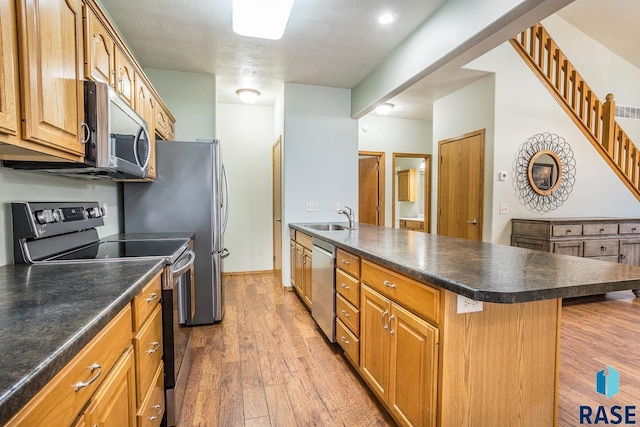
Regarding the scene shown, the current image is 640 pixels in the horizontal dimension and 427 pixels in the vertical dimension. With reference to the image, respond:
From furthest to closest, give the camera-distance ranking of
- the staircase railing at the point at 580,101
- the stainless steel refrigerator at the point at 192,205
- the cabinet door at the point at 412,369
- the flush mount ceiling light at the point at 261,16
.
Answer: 1. the staircase railing at the point at 580,101
2. the stainless steel refrigerator at the point at 192,205
3. the flush mount ceiling light at the point at 261,16
4. the cabinet door at the point at 412,369

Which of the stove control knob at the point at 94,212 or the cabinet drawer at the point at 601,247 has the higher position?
the stove control knob at the point at 94,212

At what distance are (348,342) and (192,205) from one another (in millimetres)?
1789

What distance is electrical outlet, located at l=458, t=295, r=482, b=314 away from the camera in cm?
125

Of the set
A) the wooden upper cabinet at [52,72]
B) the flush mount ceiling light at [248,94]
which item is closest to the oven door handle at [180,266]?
the wooden upper cabinet at [52,72]

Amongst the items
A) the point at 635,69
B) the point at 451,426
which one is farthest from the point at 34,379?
the point at 635,69

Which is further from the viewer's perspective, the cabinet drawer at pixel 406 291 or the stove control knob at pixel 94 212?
the stove control knob at pixel 94 212

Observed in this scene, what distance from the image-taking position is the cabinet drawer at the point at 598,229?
371 cm

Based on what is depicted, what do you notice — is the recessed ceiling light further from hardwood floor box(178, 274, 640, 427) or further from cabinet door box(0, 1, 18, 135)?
hardwood floor box(178, 274, 640, 427)

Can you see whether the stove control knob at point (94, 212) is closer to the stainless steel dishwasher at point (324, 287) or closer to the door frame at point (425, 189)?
the stainless steel dishwasher at point (324, 287)

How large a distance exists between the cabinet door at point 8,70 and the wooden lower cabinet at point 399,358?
160 centimetres

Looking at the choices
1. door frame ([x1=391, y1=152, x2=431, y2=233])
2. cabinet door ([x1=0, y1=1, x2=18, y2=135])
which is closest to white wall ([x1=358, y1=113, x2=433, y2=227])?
door frame ([x1=391, y1=152, x2=431, y2=233])

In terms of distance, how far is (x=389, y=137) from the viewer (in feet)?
18.8

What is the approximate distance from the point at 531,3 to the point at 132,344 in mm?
2387

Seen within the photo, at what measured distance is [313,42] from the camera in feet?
9.78
